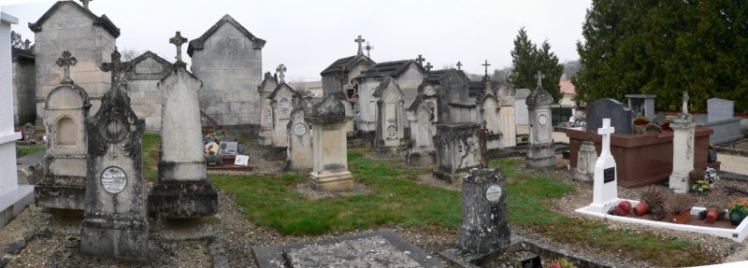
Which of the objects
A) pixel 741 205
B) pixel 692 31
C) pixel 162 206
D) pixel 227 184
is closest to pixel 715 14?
pixel 692 31

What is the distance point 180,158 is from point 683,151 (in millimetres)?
8083

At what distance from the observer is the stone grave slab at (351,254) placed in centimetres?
544

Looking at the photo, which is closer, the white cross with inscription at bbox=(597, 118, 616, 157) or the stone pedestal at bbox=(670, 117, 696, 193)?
the white cross with inscription at bbox=(597, 118, 616, 157)

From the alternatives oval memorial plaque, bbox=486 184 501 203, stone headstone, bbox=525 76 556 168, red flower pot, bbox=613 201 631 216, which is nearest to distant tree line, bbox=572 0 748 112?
stone headstone, bbox=525 76 556 168

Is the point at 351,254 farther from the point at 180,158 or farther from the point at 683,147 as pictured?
the point at 683,147

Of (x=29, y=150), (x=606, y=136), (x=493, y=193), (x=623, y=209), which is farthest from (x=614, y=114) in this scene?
(x=29, y=150)

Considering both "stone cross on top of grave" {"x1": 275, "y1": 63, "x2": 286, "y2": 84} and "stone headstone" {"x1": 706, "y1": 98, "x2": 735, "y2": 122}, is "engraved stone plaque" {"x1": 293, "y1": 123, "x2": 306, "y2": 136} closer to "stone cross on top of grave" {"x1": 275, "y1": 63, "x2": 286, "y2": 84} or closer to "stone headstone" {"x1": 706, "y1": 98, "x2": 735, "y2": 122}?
"stone cross on top of grave" {"x1": 275, "y1": 63, "x2": 286, "y2": 84}

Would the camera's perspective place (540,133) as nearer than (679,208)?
No

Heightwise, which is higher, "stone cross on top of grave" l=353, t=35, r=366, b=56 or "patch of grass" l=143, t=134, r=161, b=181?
"stone cross on top of grave" l=353, t=35, r=366, b=56

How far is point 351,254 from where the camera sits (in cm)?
571

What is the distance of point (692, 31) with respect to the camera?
1447 cm

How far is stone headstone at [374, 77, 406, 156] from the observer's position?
45.6 feet

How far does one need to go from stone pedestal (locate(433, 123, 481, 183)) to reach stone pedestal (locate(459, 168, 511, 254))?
13.9 ft

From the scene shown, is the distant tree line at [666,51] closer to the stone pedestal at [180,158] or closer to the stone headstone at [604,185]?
the stone headstone at [604,185]
